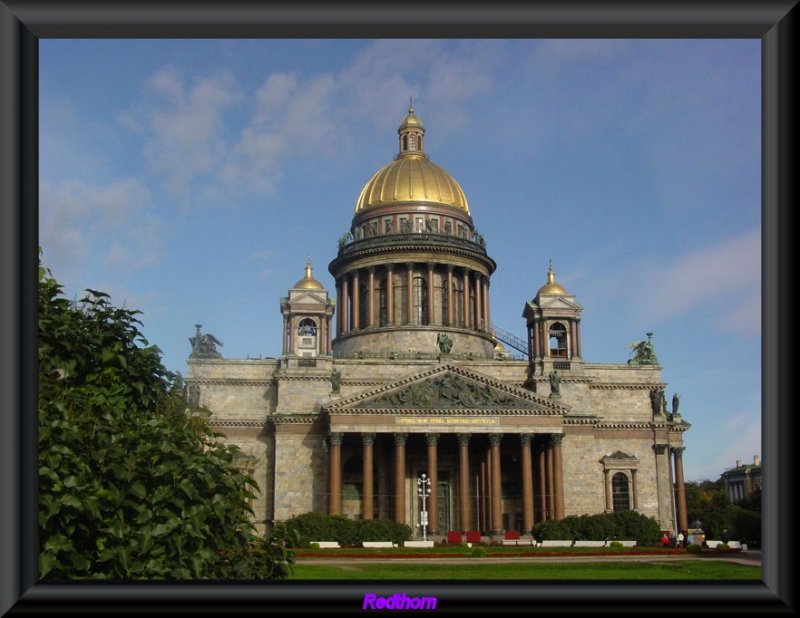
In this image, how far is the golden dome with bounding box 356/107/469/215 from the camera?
81000 millimetres

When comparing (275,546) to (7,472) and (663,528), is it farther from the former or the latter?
(663,528)

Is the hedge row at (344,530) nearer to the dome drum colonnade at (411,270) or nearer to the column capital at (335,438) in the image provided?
the column capital at (335,438)

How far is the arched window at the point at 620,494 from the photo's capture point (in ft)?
217

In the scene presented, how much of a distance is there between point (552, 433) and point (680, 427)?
13105 millimetres

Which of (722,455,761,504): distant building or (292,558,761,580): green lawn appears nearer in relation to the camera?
(292,558,761,580): green lawn

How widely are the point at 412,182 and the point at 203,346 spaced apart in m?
25.0

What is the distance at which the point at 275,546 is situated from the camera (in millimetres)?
13570

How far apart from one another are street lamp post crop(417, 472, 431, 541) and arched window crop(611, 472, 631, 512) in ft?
46.3

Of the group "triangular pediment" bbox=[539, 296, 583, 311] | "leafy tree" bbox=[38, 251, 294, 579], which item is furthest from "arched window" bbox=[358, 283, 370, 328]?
"leafy tree" bbox=[38, 251, 294, 579]

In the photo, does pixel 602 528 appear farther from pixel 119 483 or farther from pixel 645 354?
pixel 119 483

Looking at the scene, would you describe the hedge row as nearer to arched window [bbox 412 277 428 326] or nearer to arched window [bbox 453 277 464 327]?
arched window [bbox 412 277 428 326]
